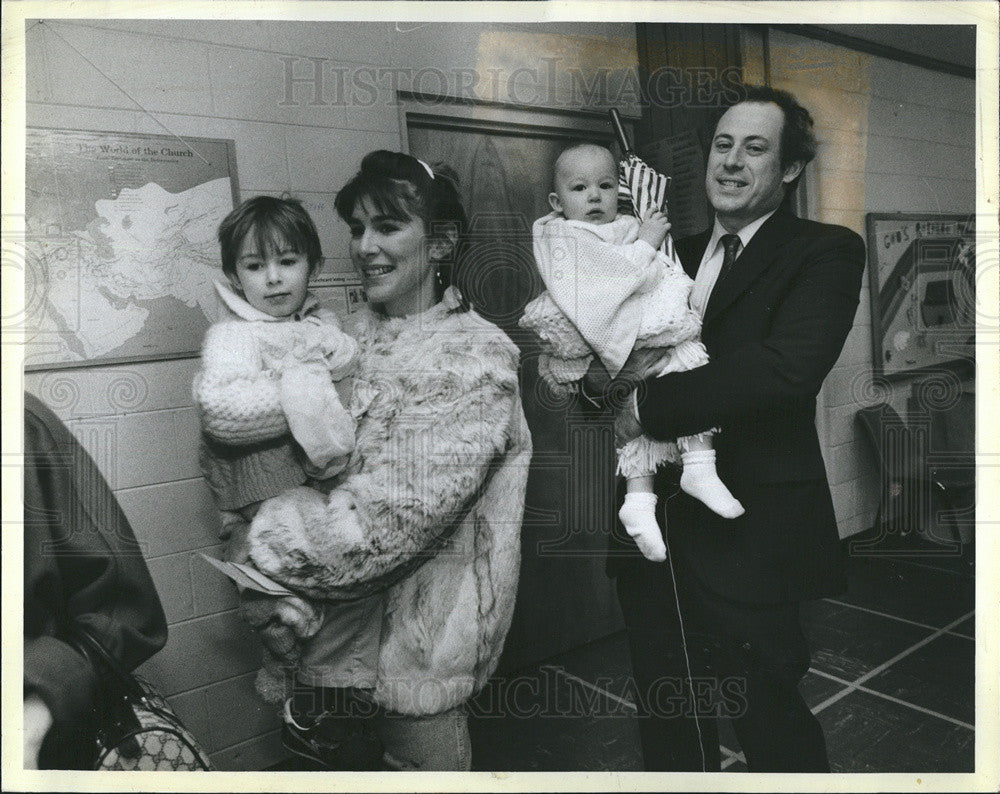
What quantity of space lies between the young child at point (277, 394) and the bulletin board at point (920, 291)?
1.50 m

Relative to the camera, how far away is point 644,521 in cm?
215

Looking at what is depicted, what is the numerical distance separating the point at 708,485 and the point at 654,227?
28.7 inches

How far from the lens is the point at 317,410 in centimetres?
203

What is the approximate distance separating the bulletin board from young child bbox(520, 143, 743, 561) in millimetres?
562

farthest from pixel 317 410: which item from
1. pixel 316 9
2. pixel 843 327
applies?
pixel 843 327

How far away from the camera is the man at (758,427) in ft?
6.79

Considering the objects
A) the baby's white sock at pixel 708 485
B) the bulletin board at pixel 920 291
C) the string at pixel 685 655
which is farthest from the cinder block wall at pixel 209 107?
the string at pixel 685 655

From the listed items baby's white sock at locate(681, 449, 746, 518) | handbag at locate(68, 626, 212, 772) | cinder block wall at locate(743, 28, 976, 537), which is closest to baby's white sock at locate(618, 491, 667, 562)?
baby's white sock at locate(681, 449, 746, 518)

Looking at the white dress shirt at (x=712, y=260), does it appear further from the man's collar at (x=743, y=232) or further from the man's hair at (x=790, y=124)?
the man's hair at (x=790, y=124)

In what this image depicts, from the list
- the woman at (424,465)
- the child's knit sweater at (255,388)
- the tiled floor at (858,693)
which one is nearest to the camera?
the child's knit sweater at (255,388)

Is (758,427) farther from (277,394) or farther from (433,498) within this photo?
(277,394)

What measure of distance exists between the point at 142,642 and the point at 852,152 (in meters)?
2.45

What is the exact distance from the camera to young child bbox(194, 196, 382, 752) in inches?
79.3

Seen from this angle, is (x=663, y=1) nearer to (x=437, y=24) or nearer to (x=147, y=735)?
(x=437, y=24)
